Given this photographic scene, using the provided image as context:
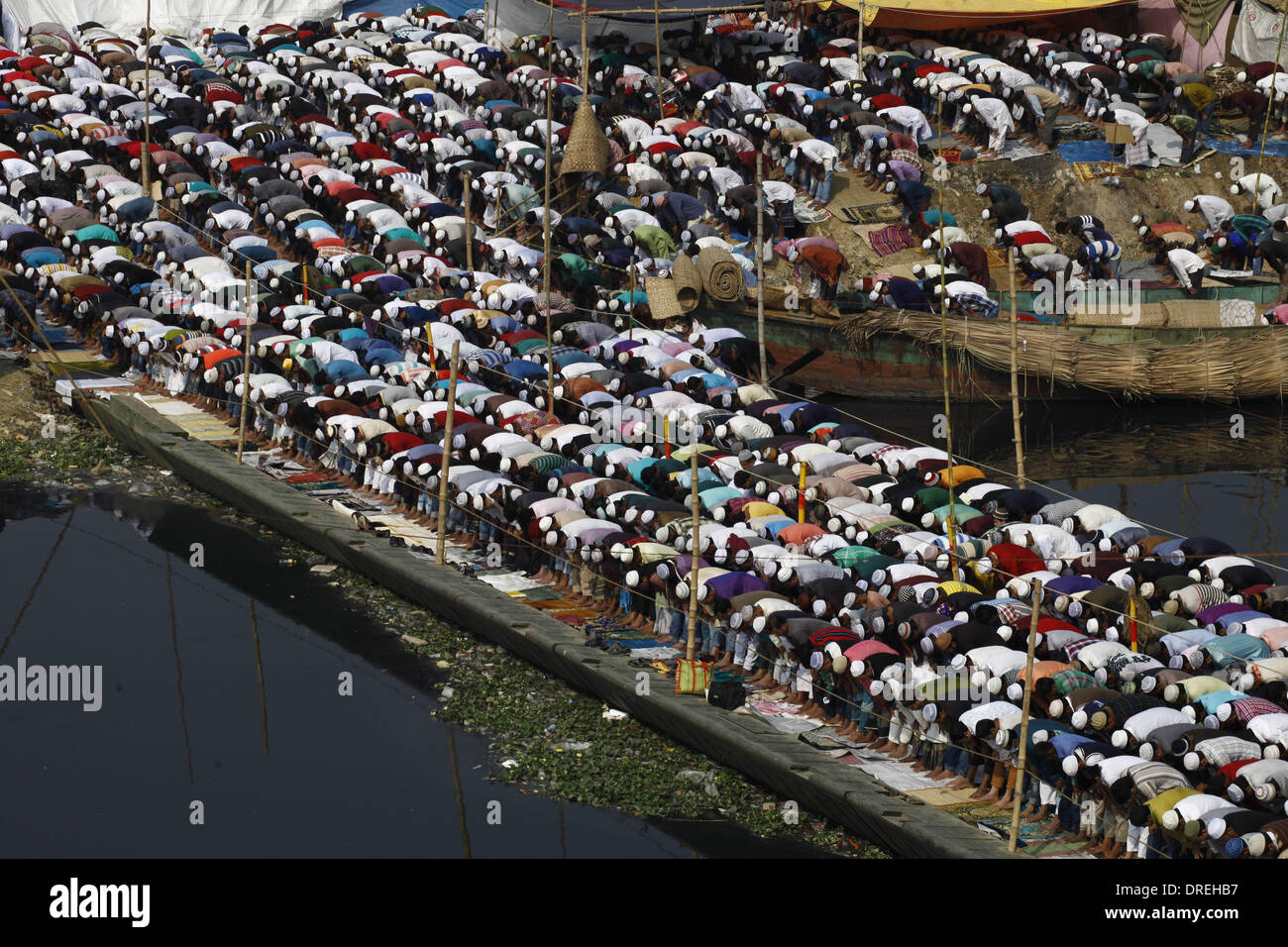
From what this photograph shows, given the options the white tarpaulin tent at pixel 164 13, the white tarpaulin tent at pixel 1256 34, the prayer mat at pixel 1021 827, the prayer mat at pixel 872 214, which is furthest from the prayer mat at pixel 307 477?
the white tarpaulin tent at pixel 1256 34

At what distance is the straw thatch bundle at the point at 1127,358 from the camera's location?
3753 cm

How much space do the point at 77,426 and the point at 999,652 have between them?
17.4 metres

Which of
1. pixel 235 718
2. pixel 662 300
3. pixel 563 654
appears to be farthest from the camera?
pixel 662 300

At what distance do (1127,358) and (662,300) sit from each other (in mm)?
8457

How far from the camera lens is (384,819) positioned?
73.7ft

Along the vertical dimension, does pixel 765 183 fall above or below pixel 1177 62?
below

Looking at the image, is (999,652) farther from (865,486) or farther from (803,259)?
(803,259)

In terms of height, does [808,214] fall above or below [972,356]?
above

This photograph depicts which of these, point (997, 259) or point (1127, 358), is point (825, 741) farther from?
point (997, 259)

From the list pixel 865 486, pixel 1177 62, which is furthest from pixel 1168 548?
pixel 1177 62

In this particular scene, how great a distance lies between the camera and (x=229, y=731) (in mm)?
24453

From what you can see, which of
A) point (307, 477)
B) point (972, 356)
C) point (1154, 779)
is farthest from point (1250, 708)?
point (972, 356)
